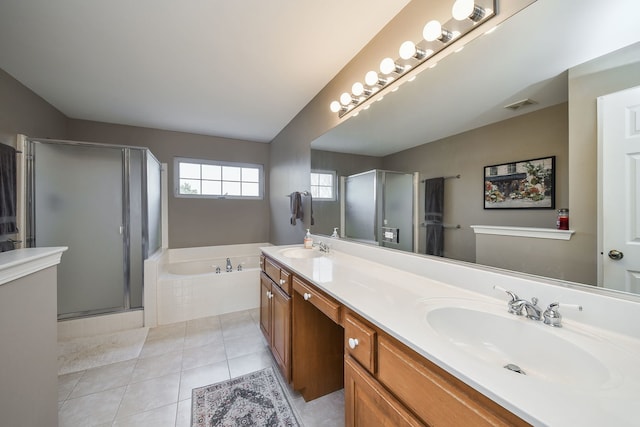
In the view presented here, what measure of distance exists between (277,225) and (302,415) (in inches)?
97.0

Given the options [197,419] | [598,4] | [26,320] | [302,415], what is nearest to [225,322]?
[197,419]

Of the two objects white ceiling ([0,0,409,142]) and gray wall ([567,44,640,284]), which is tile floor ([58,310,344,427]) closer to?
gray wall ([567,44,640,284])

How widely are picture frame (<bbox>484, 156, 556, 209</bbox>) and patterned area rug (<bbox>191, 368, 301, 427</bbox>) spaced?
5.13 ft

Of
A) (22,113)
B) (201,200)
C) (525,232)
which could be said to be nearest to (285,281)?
(525,232)

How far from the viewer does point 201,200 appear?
364 cm

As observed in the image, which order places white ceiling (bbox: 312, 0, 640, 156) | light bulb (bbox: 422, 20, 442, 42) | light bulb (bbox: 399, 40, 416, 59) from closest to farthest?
white ceiling (bbox: 312, 0, 640, 156) → light bulb (bbox: 422, 20, 442, 42) → light bulb (bbox: 399, 40, 416, 59)

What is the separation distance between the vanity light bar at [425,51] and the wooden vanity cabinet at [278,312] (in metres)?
1.35

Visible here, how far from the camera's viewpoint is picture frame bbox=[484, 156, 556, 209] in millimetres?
845

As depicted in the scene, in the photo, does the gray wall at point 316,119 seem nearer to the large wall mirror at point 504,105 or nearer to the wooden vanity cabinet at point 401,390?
the large wall mirror at point 504,105

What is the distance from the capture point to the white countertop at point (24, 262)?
854 millimetres

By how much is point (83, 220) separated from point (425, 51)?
3250 millimetres

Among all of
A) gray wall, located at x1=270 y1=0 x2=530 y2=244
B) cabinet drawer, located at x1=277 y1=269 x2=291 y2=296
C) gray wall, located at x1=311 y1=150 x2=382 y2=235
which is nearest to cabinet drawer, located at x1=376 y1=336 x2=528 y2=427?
cabinet drawer, located at x1=277 y1=269 x2=291 y2=296

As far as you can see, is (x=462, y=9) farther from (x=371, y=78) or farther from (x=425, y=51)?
(x=371, y=78)

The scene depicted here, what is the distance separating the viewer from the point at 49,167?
91.4 inches
